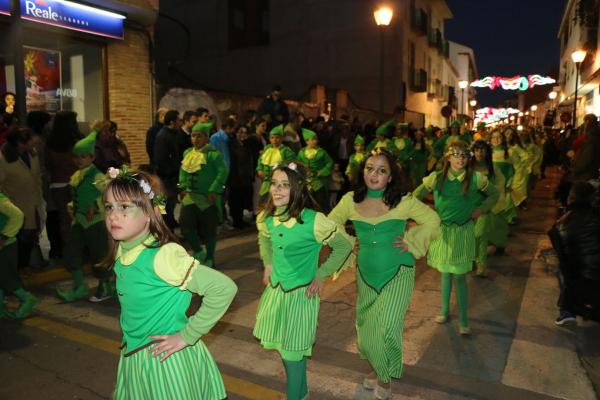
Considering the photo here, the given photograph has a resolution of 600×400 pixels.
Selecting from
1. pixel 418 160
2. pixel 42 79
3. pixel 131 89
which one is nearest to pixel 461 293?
pixel 131 89

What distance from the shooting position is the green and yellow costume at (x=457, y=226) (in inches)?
210

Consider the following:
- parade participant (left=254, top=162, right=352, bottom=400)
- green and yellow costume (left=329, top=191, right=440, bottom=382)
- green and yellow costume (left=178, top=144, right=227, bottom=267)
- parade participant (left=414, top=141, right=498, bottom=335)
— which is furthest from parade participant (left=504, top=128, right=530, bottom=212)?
parade participant (left=254, top=162, right=352, bottom=400)

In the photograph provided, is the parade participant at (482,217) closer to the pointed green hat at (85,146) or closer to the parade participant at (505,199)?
the parade participant at (505,199)

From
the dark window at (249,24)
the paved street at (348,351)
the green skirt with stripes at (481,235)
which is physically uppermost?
the dark window at (249,24)

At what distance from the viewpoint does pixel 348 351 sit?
492 centimetres

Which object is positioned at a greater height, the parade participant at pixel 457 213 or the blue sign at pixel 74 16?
the blue sign at pixel 74 16

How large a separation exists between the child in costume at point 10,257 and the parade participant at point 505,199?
607cm

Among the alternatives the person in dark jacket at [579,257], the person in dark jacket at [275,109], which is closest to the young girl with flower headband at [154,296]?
the person in dark jacket at [579,257]

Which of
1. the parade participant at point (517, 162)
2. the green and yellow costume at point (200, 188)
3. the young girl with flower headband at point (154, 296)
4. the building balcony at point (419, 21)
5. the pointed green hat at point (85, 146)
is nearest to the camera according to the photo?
the young girl with flower headband at point (154, 296)

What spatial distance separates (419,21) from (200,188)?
25.9 meters

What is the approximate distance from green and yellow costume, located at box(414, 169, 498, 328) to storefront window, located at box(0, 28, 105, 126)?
9.29 meters

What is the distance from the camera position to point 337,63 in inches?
1126

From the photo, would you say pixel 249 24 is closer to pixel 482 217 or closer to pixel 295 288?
pixel 482 217

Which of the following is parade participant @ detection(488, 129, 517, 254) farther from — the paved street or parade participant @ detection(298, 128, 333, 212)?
parade participant @ detection(298, 128, 333, 212)
